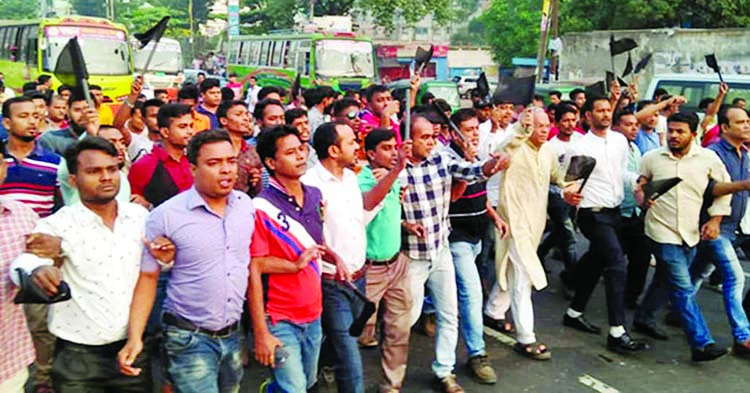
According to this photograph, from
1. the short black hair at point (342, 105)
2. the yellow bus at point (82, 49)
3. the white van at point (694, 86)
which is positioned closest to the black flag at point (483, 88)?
the short black hair at point (342, 105)

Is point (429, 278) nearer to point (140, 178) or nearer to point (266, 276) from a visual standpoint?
point (266, 276)

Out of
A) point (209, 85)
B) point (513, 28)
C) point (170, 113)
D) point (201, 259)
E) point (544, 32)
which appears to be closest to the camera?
point (201, 259)

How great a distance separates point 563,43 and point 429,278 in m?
27.7

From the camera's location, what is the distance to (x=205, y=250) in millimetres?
3053

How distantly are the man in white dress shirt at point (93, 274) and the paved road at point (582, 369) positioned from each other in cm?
182

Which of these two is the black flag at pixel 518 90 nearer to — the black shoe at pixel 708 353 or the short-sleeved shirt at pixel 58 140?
the black shoe at pixel 708 353

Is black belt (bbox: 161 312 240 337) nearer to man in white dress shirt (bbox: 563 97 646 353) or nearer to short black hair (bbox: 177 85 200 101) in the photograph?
man in white dress shirt (bbox: 563 97 646 353)

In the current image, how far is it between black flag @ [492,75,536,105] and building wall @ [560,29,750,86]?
17515 millimetres

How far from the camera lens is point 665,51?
25.0 metres

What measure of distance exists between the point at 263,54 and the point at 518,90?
64.3ft

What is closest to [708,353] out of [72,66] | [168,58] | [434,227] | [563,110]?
[434,227]

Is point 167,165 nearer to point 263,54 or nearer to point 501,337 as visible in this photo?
point 501,337

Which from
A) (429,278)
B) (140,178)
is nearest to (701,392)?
(429,278)

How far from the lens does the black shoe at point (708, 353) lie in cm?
505
